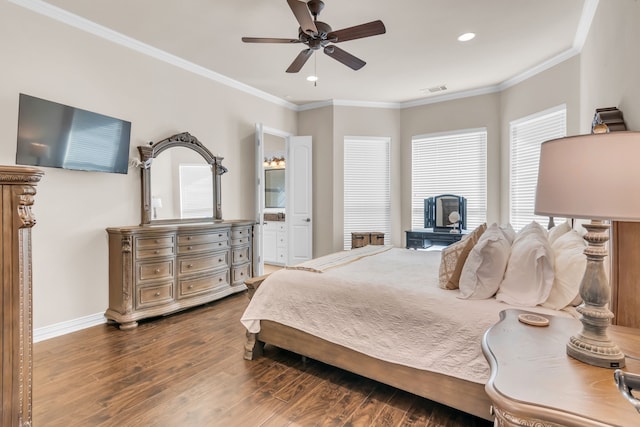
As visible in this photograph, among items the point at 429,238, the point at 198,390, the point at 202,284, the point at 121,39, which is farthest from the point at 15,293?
the point at 429,238

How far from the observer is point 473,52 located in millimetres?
3689

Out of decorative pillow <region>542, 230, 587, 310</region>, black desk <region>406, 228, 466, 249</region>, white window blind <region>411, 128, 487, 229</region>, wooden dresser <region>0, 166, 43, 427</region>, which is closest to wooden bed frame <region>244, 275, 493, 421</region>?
decorative pillow <region>542, 230, 587, 310</region>

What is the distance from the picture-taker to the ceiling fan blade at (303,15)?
2.13 metres

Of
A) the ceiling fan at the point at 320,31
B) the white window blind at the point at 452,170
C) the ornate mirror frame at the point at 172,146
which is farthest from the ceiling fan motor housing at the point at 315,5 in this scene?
the white window blind at the point at 452,170

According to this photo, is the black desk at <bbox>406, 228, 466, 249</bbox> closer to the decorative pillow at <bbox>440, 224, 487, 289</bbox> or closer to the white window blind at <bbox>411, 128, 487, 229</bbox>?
the white window blind at <bbox>411, 128, 487, 229</bbox>

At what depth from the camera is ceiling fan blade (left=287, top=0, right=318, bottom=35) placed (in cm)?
213

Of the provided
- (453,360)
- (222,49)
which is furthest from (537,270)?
(222,49)

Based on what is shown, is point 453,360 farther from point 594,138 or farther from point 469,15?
point 469,15

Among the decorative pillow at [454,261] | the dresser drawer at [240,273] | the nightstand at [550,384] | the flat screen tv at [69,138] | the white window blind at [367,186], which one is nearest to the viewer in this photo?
the nightstand at [550,384]

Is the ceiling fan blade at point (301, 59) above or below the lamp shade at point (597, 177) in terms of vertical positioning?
above

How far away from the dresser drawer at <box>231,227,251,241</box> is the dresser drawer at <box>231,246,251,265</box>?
0.52 ft

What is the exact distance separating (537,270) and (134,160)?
12.4 ft

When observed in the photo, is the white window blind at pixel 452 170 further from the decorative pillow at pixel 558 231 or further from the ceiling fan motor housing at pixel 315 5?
the ceiling fan motor housing at pixel 315 5

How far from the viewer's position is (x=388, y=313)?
78.5 inches
